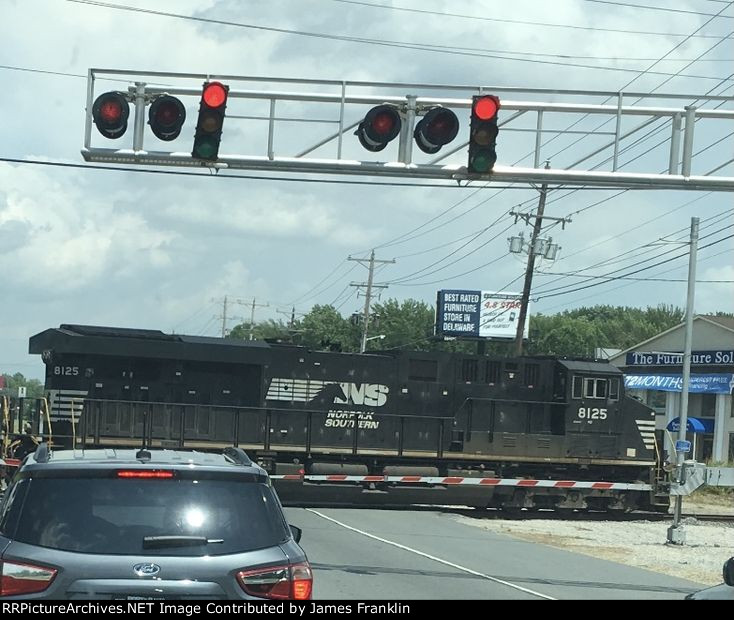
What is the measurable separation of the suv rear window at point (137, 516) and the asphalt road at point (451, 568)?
19.6 feet

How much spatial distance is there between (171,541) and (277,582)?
0.62 meters

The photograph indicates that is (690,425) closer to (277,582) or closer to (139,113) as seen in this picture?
(139,113)

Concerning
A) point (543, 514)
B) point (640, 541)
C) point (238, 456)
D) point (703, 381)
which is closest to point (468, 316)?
point (703, 381)

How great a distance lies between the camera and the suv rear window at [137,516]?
575 centimetres

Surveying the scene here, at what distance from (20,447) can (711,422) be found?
46.2 metres

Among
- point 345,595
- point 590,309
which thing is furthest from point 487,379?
point 590,309

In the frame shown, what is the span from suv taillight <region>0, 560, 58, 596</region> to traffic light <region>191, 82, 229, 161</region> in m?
8.10

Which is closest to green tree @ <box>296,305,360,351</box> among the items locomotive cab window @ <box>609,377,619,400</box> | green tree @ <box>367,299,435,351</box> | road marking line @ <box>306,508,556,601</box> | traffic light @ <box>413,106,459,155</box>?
green tree @ <box>367,299,435,351</box>

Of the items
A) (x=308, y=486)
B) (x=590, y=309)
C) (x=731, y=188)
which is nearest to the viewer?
(x=731, y=188)

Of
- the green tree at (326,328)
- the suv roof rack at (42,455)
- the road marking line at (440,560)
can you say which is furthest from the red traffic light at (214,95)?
the green tree at (326,328)

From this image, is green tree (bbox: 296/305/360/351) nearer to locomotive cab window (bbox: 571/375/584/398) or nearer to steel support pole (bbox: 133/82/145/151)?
locomotive cab window (bbox: 571/375/584/398)

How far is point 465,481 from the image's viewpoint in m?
26.4

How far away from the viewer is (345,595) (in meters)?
12.0
